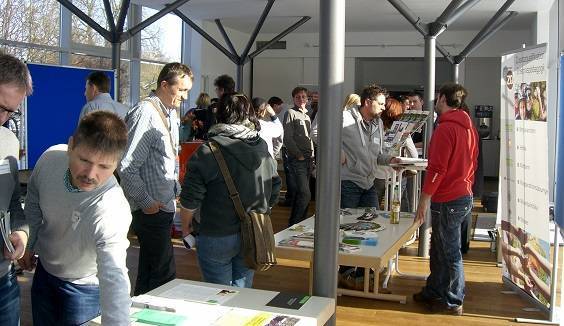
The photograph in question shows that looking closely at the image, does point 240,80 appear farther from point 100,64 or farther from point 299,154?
point 299,154

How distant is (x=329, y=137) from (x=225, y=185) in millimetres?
782

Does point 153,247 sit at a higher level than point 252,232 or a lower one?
lower

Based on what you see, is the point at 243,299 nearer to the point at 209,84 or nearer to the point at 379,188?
the point at 379,188

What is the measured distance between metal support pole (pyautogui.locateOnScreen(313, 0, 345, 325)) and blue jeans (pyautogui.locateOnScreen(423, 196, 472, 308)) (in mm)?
2414

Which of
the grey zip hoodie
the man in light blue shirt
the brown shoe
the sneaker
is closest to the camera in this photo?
Result: the brown shoe

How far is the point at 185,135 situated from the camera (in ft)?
35.5

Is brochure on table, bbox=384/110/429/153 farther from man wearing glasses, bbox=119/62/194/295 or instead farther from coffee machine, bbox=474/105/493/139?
coffee machine, bbox=474/105/493/139

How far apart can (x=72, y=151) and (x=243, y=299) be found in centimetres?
91

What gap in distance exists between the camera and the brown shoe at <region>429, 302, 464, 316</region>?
Answer: 4824 mm

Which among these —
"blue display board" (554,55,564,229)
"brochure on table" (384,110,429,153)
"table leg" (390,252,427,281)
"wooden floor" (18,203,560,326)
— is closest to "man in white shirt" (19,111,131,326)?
"wooden floor" (18,203,560,326)

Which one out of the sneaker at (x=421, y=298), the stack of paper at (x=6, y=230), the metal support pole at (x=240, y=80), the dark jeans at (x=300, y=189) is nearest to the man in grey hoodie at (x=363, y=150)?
the sneaker at (x=421, y=298)

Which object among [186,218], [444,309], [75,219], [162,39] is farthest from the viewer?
[162,39]

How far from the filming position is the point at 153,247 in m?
3.67

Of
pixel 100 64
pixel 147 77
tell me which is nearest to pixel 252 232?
pixel 100 64
